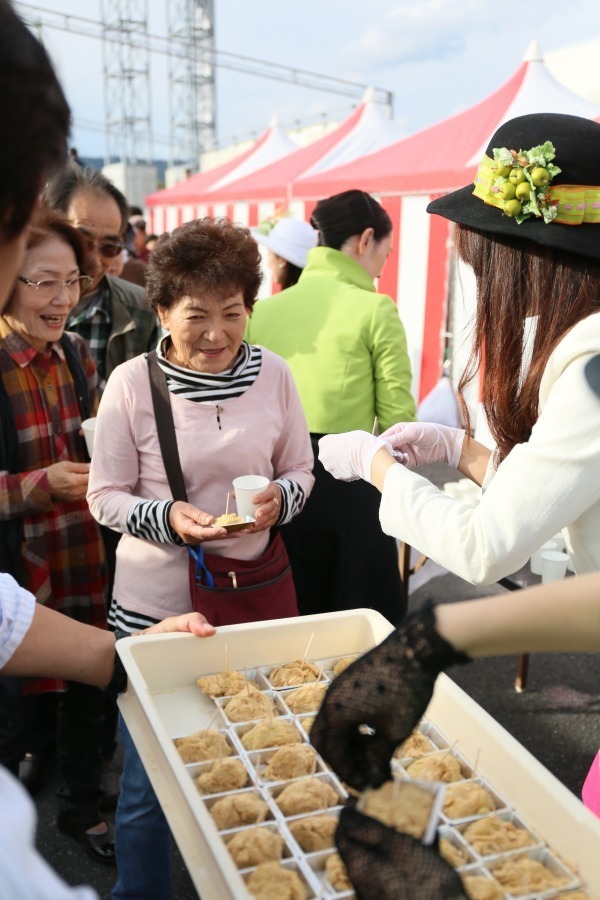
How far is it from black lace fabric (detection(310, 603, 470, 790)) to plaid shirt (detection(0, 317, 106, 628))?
5.52 feet

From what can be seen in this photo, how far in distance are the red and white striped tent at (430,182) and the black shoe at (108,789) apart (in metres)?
4.40

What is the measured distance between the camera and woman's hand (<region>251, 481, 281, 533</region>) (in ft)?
7.16

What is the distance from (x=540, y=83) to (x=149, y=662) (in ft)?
22.3

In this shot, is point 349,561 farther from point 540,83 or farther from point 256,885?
point 540,83

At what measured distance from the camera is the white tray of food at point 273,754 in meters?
1.08

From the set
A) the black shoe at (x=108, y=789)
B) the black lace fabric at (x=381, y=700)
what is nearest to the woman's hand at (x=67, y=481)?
the black shoe at (x=108, y=789)

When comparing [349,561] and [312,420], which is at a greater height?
[312,420]

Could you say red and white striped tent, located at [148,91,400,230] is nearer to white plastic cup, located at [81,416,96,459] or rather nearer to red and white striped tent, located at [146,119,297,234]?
red and white striped tent, located at [146,119,297,234]

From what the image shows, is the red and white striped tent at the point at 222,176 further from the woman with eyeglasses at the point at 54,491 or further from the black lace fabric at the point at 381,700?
the black lace fabric at the point at 381,700

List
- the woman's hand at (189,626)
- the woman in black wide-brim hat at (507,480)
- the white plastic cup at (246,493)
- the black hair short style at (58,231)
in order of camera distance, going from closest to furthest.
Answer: the woman in black wide-brim hat at (507,480), the woman's hand at (189,626), the white plastic cup at (246,493), the black hair short style at (58,231)

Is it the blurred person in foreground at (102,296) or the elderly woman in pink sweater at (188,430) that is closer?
the elderly woman in pink sweater at (188,430)

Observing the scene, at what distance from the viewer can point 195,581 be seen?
2.16 meters

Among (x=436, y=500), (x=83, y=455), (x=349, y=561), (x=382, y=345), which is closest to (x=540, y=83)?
(x=382, y=345)

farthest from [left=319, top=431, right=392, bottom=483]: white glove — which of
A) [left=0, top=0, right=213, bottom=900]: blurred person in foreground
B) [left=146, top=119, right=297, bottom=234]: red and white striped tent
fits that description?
[left=146, top=119, right=297, bottom=234]: red and white striped tent
